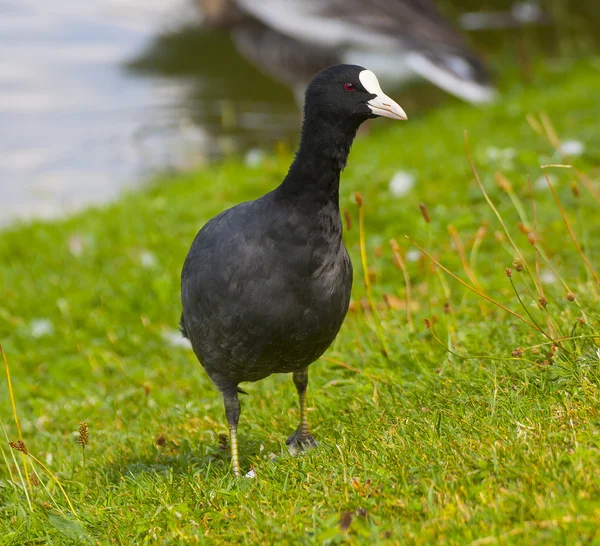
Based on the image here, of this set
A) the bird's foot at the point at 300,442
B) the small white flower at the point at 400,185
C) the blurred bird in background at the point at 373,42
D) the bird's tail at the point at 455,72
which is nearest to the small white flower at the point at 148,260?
the small white flower at the point at 400,185

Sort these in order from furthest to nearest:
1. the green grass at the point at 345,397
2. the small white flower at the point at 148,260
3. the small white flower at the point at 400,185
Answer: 1. the small white flower at the point at 400,185
2. the small white flower at the point at 148,260
3. the green grass at the point at 345,397

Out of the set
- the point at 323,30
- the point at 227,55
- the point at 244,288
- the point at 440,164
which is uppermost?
the point at 244,288

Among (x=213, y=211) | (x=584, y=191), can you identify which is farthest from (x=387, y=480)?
(x=213, y=211)

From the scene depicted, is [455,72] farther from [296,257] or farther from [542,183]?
[296,257]

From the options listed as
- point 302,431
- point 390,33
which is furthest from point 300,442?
point 390,33

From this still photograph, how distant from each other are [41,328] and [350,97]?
3.63 meters

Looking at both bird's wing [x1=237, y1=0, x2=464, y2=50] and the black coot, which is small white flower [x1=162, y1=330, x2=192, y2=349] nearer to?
the black coot

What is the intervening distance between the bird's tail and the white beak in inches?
257

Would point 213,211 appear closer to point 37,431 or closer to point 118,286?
point 118,286

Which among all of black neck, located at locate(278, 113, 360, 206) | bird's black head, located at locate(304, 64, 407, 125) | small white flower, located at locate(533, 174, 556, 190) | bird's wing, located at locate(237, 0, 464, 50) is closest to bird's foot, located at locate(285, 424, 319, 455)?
black neck, located at locate(278, 113, 360, 206)

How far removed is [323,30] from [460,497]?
8.01 meters

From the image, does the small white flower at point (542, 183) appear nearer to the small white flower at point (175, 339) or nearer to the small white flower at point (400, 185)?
the small white flower at point (400, 185)

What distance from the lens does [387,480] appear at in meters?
2.84

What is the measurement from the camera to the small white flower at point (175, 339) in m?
5.55
